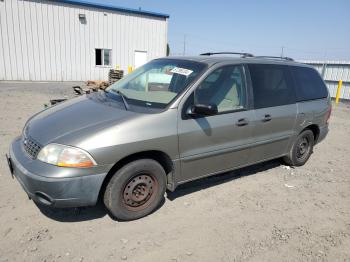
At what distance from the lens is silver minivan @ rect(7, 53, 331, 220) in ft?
9.78

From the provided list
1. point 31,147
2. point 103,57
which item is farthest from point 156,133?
point 103,57

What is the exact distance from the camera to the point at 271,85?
4559 mm

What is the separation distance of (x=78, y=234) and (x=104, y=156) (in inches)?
35.1

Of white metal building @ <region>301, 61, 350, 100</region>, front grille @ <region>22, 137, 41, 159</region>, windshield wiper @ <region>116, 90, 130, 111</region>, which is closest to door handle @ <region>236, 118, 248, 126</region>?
windshield wiper @ <region>116, 90, 130, 111</region>

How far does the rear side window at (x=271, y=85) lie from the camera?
14.2ft

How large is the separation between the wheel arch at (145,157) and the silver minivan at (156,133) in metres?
0.01

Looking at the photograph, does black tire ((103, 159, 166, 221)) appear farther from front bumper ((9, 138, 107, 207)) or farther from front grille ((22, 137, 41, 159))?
front grille ((22, 137, 41, 159))

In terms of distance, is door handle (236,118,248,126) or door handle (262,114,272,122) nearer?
door handle (236,118,248,126)

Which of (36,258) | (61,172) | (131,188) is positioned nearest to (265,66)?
(131,188)

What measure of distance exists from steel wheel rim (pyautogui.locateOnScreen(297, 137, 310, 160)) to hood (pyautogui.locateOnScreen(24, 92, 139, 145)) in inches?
134

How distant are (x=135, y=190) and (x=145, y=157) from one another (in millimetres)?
391

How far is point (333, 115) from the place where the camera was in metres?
11.7

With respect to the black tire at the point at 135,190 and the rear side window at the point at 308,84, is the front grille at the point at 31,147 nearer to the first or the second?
the black tire at the point at 135,190

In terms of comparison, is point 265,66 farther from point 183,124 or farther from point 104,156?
point 104,156
